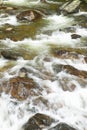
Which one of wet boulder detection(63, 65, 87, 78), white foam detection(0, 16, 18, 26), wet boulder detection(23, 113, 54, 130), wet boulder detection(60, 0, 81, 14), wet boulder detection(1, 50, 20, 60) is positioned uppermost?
wet boulder detection(23, 113, 54, 130)

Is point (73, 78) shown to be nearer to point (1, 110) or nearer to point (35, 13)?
point (1, 110)

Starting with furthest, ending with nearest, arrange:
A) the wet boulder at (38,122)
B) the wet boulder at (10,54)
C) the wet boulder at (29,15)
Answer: the wet boulder at (29,15)
the wet boulder at (10,54)
the wet boulder at (38,122)

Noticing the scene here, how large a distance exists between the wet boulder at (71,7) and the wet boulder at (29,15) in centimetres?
116

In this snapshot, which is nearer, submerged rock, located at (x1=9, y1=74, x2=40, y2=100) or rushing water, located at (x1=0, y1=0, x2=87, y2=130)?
rushing water, located at (x1=0, y1=0, x2=87, y2=130)

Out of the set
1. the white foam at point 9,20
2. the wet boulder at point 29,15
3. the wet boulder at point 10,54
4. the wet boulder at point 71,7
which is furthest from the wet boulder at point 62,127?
the wet boulder at point 71,7

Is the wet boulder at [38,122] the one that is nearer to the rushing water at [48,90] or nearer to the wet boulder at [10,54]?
the rushing water at [48,90]

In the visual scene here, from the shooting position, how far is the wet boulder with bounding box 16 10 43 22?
12266 millimetres

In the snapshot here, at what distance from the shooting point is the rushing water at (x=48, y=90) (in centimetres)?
671

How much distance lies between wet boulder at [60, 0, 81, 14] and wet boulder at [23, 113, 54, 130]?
290 inches

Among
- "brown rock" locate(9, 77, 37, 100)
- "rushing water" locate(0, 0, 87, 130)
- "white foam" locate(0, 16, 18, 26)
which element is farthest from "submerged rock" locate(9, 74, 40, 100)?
"white foam" locate(0, 16, 18, 26)

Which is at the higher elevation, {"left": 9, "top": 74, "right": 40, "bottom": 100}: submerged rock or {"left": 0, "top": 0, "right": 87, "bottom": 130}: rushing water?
{"left": 9, "top": 74, "right": 40, "bottom": 100}: submerged rock

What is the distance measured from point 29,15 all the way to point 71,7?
6.62 feet

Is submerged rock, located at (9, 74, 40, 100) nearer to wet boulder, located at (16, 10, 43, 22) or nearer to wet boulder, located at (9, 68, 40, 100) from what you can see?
wet boulder, located at (9, 68, 40, 100)

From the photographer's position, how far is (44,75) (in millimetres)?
8062
